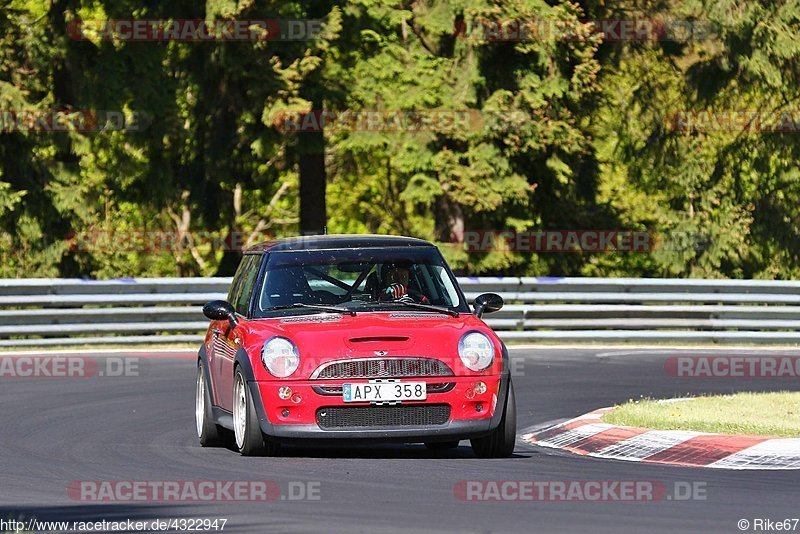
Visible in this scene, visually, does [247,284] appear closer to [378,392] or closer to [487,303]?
[487,303]

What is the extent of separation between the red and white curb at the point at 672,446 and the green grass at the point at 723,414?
0.23 m

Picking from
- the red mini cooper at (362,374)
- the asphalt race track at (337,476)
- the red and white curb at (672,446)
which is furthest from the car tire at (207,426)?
the red and white curb at (672,446)

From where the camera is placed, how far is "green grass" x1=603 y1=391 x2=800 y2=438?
12.6 metres

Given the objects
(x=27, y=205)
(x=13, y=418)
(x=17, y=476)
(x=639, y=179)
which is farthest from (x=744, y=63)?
(x=17, y=476)

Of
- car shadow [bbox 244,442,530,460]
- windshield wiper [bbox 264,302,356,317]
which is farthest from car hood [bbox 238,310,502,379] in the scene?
car shadow [bbox 244,442,530,460]

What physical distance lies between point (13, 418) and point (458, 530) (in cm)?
765

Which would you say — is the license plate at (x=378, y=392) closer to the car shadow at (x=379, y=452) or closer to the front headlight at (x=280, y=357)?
the front headlight at (x=280, y=357)

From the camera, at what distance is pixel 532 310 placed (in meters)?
24.8

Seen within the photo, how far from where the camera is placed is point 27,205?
3120cm

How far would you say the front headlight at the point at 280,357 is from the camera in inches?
434

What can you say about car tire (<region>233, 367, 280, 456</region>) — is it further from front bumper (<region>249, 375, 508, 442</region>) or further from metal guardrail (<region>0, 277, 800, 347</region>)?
metal guardrail (<region>0, 277, 800, 347</region>)

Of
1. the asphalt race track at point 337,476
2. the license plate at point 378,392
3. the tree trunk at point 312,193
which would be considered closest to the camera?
the asphalt race track at point 337,476

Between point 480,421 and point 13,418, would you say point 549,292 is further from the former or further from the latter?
point 480,421

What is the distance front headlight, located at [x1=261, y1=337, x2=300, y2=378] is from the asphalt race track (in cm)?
61
